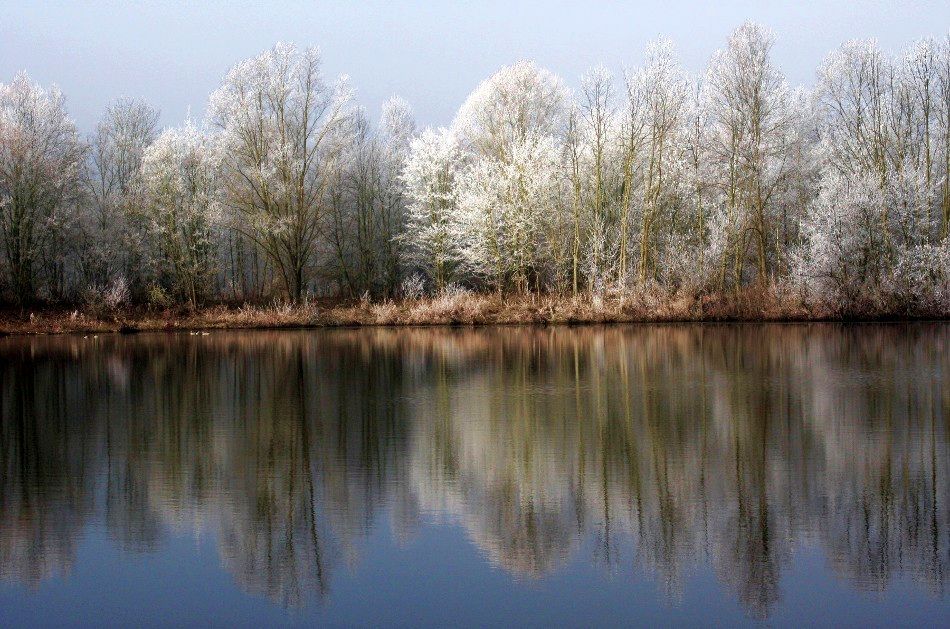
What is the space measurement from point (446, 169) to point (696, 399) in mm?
33727

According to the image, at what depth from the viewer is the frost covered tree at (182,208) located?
1740 inches

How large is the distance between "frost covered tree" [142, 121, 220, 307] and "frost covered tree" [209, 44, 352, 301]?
4.82ft

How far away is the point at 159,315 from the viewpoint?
1709 inches

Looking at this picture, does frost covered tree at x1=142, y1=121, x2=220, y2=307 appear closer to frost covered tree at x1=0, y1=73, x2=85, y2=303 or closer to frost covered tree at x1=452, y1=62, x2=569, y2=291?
frost covered tree at x1=0, y1=73, x2=85, y2=303

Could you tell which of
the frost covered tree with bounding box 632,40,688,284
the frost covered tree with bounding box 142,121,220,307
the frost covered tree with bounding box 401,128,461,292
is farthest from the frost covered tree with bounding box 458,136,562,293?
the frost covered tree with bounding box 142,121,220,307

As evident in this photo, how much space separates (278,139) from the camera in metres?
42.8

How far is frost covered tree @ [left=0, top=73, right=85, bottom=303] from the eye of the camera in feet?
136

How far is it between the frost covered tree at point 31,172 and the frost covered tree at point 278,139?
7096 millimetres

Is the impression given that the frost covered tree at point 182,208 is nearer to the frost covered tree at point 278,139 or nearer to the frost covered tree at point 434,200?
the frost covered tree at point 278,139

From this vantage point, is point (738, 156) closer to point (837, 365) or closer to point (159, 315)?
point (837, 365)

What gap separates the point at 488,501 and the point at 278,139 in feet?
118

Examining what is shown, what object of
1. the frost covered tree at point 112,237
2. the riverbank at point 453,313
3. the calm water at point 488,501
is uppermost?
the frost covered tree at point 112,237

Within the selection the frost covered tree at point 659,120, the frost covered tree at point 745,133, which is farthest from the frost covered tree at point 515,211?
the frost covered tree at point 745,133

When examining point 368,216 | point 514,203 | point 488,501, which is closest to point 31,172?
point 368,216
